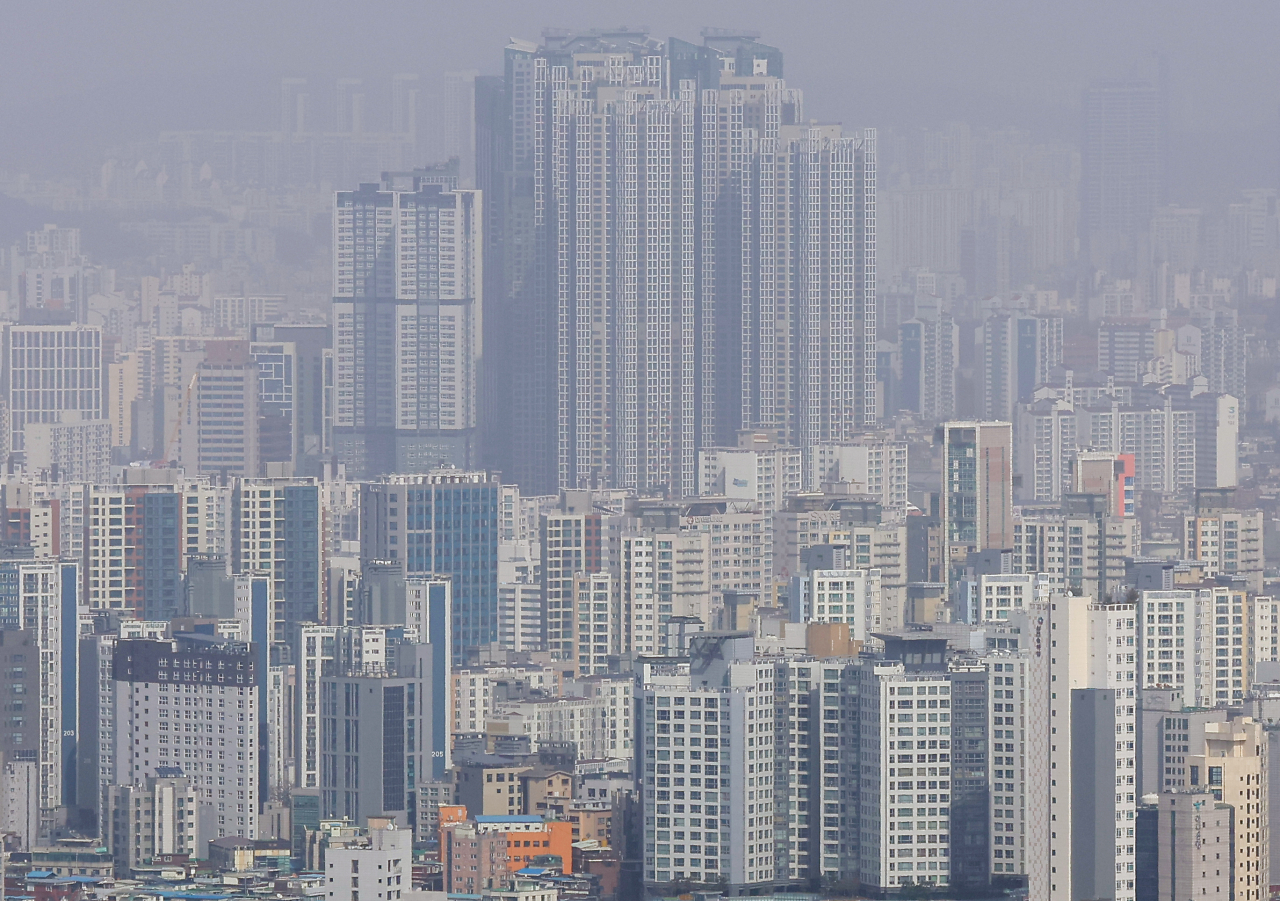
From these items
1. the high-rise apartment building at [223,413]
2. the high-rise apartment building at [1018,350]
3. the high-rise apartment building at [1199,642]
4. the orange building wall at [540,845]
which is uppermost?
the high-rise apartment building at [1018,350]

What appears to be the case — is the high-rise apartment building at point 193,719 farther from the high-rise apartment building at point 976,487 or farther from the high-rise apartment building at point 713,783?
the high-rise apartment building at point 976,487

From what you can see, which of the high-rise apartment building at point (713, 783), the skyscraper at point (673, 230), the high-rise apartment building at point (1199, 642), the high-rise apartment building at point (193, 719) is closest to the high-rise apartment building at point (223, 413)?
the skyscraper at point (673, 230)

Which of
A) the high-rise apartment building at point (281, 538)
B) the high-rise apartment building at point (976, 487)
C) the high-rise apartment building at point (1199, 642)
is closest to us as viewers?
the high-rise apartment building at point (1199, 642)

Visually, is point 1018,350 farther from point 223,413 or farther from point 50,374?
point 50,374

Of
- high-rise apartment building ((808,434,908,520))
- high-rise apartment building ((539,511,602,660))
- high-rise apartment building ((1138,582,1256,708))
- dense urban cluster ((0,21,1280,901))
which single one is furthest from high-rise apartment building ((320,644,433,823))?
high-rise apartment building ((808,434,908,520))

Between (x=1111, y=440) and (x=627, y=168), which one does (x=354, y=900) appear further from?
(x=627, y=168)

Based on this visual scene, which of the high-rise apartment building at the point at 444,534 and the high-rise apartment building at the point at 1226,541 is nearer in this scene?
the high-rise apartment building at the point at 1226,541

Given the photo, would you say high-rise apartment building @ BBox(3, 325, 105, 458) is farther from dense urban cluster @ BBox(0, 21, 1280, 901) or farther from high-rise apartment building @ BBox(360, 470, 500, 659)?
high-rise apartment building @ BBox(360, 470, 500, 659)
